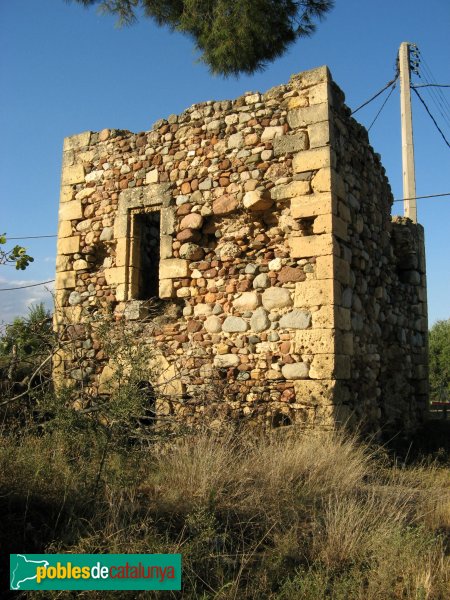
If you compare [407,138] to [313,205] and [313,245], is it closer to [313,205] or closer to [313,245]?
[313,205]

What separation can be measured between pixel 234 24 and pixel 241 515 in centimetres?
736

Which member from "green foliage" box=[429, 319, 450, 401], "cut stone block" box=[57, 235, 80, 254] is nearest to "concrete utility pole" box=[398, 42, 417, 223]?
"cut stone block" box=[57, 235, 80, 254]

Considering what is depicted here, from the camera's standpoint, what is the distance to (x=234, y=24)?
8539 millimetres

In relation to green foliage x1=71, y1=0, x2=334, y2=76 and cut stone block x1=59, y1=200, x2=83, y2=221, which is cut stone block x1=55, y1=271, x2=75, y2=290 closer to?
cut stone block x1=59, y1=200, x2=83, y2=221

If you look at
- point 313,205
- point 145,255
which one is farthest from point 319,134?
point 145,255

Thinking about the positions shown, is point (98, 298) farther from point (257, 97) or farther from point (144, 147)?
point (257, 97)

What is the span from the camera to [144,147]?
295 inches

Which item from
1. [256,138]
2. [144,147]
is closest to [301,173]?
[256,138]

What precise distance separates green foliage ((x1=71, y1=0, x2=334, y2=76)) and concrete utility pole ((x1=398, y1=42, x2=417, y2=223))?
14.9 feet

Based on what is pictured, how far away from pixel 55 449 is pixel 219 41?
681cm

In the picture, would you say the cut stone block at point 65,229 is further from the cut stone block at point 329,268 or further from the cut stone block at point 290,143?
the cut stone block at point 329,268

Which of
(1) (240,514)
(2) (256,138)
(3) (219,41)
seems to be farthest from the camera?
(3) (219,41)

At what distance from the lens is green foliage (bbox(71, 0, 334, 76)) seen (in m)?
8.47

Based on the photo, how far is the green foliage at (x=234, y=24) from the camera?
847 centimetres
